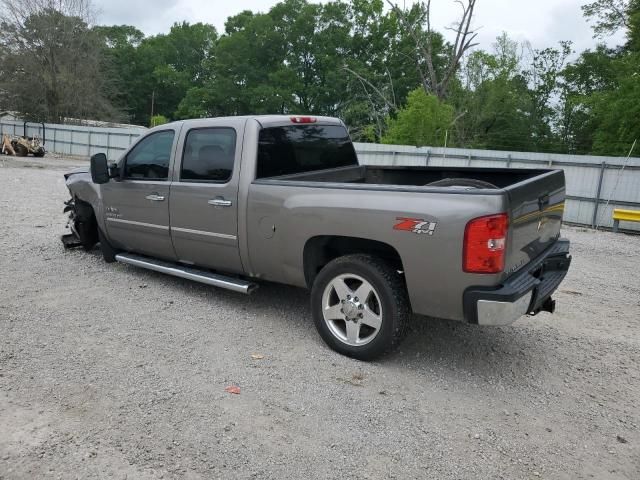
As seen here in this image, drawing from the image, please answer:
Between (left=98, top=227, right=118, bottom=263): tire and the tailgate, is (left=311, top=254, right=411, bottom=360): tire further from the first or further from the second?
(left=98, top=227, right=118, bottom=263): tire

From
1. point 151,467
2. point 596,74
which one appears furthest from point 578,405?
point 596,74

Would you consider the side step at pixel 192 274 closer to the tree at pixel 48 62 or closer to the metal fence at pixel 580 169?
the metal fence at pixel 580 169

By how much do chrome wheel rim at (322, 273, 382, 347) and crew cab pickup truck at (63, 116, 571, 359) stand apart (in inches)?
0.4

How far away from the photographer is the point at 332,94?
50.8m

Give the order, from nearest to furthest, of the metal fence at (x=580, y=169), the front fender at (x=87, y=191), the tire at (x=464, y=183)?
1. the tire at (x=464, y=183)
2. the front fender at (x=87, y=191)
3. the metal fence at (x=580, y=169)

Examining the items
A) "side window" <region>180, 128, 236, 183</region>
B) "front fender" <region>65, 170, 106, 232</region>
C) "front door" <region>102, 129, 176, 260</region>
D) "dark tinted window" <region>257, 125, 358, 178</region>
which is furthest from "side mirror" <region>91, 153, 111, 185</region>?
"dark tinted window" <region>257, 125, 358, 178</region>

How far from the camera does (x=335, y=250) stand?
13.9ft

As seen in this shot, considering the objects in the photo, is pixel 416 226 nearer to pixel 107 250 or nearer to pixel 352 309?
pixel 352 309

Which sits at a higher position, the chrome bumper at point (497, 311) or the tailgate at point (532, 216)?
the tailgate at point (532, 216)

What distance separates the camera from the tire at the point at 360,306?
12.0 feet

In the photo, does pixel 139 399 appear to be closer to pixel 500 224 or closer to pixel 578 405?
pixel 500 224

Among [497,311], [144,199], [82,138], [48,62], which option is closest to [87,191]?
[144,199]

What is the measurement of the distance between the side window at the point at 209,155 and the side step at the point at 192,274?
0.91 meters

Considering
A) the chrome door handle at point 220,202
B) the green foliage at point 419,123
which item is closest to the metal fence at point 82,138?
the green foliage at point 419,123
